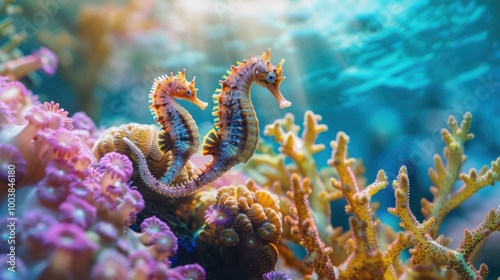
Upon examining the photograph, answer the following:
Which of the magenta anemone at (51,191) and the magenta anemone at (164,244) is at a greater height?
the magenta anemone at (51,191)

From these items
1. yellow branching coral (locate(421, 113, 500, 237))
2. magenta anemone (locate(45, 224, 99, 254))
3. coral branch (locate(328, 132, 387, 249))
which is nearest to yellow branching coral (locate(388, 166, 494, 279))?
coral branch (locate(328, 132, 387, 249))

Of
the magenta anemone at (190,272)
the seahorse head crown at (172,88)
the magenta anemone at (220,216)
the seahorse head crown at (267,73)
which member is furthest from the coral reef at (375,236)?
the seahorse head crown at (172,88)

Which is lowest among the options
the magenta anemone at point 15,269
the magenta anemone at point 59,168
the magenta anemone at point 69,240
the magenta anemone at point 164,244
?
the magenta anemone at point 15,269

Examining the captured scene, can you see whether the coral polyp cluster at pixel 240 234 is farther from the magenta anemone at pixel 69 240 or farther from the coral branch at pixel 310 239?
the magenta anemone at pixel 69 240

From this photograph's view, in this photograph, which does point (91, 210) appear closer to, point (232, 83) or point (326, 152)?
point (232, 83)

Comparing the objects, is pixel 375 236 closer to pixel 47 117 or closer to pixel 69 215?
pixel 69 215
